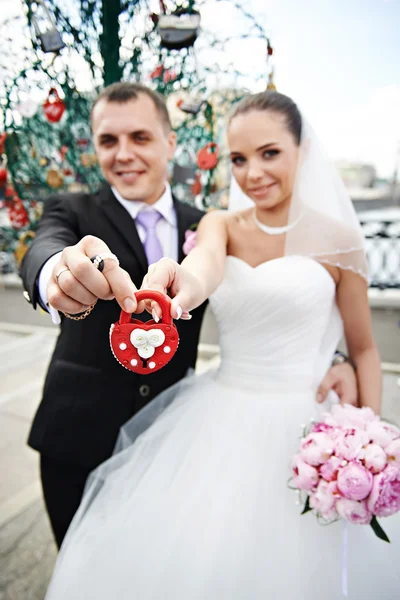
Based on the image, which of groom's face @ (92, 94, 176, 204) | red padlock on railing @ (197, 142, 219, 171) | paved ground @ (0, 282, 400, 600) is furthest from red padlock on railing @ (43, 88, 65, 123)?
paved ground @ (0, 282, 400, 600)

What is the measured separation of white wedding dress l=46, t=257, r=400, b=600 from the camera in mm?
1182

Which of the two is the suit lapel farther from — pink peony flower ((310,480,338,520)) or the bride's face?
pink peony flower ((310,480,338,520))

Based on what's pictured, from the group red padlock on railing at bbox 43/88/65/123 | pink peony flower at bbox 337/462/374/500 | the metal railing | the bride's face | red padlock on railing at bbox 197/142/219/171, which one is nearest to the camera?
pink peony flower at bbox 337/462/374/500

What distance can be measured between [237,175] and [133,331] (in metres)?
1.08

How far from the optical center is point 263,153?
4.91ft

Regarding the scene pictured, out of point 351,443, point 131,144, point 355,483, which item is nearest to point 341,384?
point 351,443

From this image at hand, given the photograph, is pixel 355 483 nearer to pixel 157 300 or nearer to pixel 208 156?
pixel 157 300

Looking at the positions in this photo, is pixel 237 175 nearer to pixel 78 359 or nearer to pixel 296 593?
pixel 78 359

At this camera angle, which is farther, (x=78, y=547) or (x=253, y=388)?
(x=253, y=388)

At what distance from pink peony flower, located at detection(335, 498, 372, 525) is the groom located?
572 mm

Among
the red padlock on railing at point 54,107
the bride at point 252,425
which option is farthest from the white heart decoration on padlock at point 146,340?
the red padlock on railing at point 54,107

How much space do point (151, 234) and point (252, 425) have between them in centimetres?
93

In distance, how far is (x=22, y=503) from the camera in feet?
8.45

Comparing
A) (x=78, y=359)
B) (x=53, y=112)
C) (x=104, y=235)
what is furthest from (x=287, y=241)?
(x=53, y=112)
